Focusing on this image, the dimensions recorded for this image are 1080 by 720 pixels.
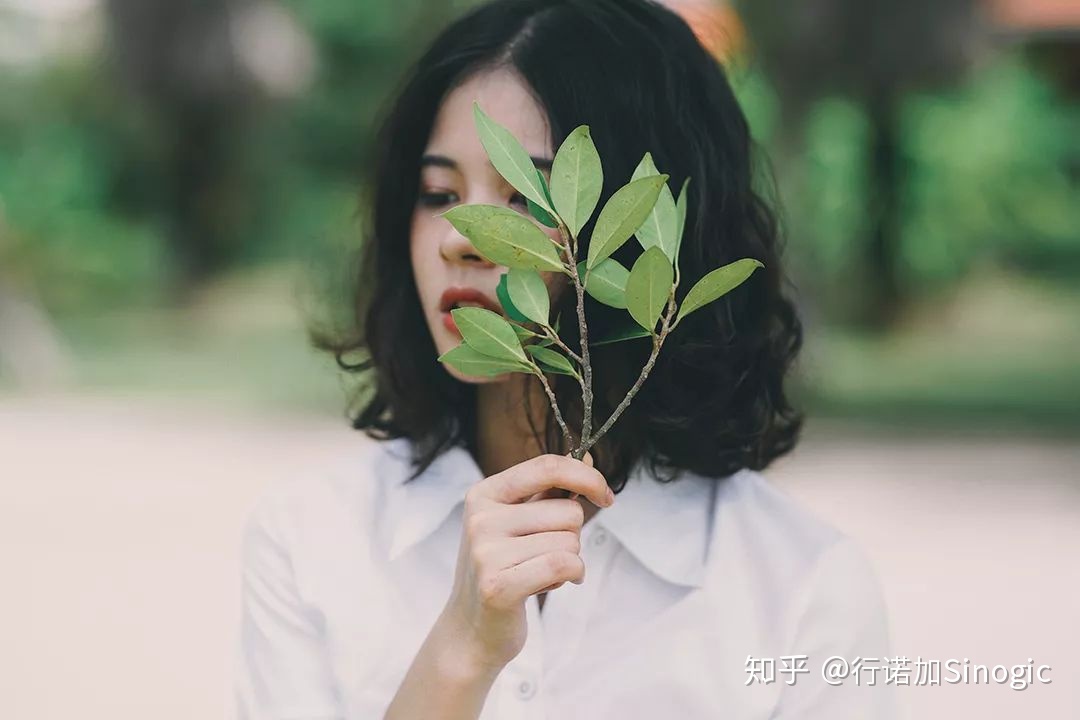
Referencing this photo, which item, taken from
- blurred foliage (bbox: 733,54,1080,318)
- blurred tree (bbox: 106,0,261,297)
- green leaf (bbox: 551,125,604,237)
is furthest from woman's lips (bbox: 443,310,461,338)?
blurred foliage (bbox: 733,54,1080,318)

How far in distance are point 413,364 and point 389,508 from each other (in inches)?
9.7

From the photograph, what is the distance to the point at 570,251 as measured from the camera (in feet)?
4.12

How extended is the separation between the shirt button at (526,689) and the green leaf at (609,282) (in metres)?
0.63

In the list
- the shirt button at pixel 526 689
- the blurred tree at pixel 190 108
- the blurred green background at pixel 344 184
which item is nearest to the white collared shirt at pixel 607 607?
the shirt button at pixel 526 689

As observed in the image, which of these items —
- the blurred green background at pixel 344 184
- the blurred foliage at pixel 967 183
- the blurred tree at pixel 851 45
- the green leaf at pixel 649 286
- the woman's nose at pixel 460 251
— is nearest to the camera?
the green leaf at pixel 649 286

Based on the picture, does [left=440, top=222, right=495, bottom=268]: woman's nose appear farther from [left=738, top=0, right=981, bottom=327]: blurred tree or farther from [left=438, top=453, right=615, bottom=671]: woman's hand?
[left=738, top=0, right=981, bottom=327]: blurred tree

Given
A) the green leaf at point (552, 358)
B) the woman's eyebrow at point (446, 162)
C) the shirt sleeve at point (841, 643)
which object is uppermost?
the woman's eyebrow at point (446, 162)

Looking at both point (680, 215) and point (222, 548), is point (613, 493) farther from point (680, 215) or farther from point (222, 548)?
point (222, 548)

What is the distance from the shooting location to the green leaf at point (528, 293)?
1300 mm

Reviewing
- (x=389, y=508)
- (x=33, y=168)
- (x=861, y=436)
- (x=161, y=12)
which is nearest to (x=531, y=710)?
(x=389, y=508)

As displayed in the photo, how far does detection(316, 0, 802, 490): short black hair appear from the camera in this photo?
5.84 feet

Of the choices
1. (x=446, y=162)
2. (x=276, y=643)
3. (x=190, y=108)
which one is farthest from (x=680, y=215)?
(x=190, y=108)

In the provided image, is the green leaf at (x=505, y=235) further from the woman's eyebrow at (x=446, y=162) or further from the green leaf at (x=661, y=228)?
the woman's eyebrow at (x=446, y=162)

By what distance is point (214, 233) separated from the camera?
13797mm
